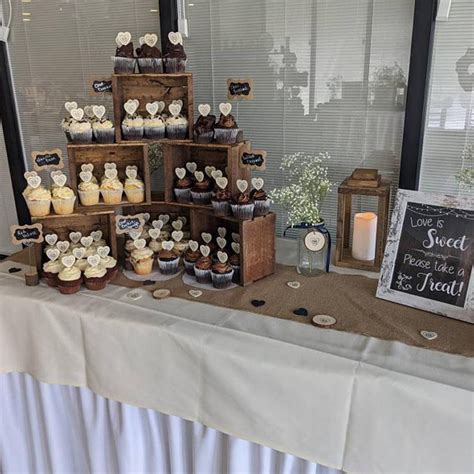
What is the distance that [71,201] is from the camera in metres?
1.54

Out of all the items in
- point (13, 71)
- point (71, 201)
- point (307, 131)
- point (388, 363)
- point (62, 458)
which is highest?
point (13, 71)

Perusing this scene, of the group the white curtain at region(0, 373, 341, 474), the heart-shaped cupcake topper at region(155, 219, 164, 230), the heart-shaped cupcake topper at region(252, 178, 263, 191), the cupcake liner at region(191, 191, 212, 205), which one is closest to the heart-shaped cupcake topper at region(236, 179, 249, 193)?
the heart-shaped cupcake topper at region(252, 178, 263, 191)

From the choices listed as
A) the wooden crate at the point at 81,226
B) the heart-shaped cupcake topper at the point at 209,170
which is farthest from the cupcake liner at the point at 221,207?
the wooden crate at the point at 81,226

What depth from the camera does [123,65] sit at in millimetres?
1548

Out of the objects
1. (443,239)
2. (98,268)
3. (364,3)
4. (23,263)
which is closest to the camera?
(443,239)

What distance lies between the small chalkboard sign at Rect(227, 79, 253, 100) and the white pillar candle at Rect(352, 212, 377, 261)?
1.74 feet

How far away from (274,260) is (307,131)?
0.55 m

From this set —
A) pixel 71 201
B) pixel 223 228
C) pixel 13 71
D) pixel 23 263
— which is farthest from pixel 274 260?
pixel 13 71

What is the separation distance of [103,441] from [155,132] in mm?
966

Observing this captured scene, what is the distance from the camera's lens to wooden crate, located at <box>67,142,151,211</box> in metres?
1.58

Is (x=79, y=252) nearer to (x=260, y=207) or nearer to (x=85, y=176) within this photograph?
(x=85, y=176)

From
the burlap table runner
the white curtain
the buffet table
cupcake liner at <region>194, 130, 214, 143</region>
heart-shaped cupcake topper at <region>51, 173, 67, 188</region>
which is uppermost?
cupcake liner at <region>194, 130, 214, 143</region>

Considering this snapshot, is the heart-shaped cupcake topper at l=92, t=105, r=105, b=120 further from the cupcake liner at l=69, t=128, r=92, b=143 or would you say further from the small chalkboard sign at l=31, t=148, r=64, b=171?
the small chalkboard sign at l=31, t=148, r=64, b=171

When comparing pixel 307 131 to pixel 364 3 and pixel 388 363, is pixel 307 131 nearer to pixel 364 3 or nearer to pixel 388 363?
pixel 364 3
